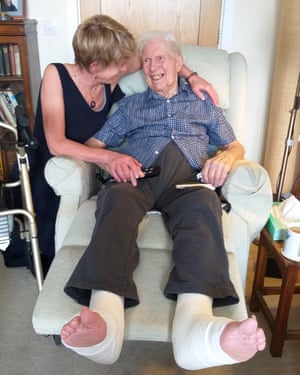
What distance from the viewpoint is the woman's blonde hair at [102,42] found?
1444mm

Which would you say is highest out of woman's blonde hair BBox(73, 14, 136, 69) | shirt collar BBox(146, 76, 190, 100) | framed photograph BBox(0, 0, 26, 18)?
framed photograph BBox(0, 0, 26, 18)

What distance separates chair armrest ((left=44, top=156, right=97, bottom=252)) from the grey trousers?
0.17 meters

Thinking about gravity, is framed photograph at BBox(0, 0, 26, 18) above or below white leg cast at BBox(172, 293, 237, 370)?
above

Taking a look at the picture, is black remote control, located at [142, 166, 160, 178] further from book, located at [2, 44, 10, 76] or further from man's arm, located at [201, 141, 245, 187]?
book, located at [2, 44, 10, 76]

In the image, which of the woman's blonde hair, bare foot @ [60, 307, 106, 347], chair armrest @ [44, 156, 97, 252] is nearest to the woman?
the woman's blonde hair

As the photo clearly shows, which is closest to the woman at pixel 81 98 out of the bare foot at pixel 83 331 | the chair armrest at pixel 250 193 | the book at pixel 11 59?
the chair armrest at pixel 250 193

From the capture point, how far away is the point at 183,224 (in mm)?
1169

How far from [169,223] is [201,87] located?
653mm

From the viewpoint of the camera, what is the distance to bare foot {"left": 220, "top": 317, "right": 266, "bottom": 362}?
822 mm

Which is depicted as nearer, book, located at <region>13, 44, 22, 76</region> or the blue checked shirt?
the blue checked shirt

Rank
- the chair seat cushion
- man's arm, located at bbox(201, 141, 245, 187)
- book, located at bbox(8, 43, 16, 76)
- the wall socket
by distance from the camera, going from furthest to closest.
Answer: the wall socket < book, located at bbox(8, 43, 16, 76) < man's arm, located at bbox(201, 141, 245, 187) < the chair seat cushion

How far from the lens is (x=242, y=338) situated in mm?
822

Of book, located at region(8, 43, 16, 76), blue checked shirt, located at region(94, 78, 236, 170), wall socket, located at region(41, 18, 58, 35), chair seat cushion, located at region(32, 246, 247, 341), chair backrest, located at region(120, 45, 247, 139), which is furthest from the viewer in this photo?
wall socket, located at region(41, 18, 58, 35)

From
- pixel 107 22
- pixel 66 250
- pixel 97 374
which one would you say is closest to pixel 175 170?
pixel 66 250
